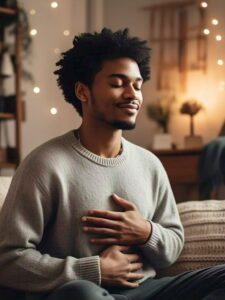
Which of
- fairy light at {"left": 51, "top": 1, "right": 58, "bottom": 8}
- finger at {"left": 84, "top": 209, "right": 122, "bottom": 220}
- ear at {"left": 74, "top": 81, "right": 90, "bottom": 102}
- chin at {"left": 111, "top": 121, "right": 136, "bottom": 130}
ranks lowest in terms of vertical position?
finger at {"left": 84, "top": 209, "right": 122, "bottom": 220}

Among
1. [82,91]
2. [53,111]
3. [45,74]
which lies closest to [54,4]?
[45,74]

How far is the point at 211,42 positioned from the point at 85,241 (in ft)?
10.4

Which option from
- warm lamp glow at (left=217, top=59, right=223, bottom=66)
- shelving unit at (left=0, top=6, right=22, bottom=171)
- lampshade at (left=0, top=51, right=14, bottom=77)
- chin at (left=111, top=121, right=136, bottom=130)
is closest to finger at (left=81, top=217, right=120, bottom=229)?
chin at (left=111, top=121, right=136, bottom=130)

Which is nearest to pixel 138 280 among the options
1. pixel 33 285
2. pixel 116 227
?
pixel 116 227

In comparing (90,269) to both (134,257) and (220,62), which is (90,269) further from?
(220,62)

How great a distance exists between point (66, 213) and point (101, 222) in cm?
8

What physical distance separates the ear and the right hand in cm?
37

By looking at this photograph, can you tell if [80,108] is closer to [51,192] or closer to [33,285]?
[51,192]

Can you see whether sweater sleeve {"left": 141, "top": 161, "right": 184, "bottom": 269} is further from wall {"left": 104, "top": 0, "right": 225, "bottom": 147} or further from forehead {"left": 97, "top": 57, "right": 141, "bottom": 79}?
wall {"left": 104, "top": 0, "right": 225, "bottom": 147}

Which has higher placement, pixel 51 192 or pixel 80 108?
pixel 80 108

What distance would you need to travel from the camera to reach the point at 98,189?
1.31 metres

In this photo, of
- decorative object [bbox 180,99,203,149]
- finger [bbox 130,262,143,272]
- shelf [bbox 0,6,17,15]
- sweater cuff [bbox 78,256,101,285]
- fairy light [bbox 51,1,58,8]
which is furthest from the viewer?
fairy light [bbox 51,1,58,8]

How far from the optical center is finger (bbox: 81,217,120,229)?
126 centimetres

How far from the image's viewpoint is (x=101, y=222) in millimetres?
1266
